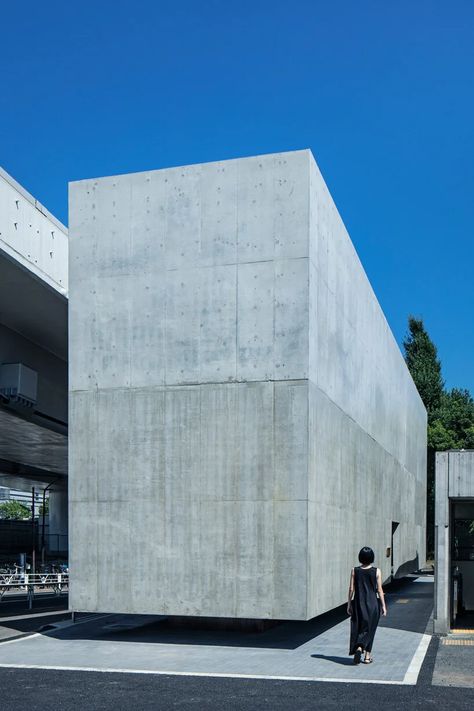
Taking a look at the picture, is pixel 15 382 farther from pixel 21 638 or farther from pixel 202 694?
pixel 202 694

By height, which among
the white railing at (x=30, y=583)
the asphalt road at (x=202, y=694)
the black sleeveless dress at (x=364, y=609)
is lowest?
the white railing at (x=30, y=583)

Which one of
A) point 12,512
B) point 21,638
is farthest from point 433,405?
point 12,512

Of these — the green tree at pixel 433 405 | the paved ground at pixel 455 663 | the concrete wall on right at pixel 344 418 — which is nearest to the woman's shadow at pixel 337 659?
the concrete wall on right at pixel 344 418

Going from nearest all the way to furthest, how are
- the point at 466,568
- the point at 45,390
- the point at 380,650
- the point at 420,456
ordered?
1. the point at 380,650
2. the point at 466,568
3. the point at 45,390
4. the point at 420,456

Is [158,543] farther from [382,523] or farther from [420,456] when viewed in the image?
[420,456]

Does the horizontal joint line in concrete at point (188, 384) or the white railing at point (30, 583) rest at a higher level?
the horizontal joint line in concrete at point (188, 384)

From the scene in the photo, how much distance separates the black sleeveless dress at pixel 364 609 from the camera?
1129cm

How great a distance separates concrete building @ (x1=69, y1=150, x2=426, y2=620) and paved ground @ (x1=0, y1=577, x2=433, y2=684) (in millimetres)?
609

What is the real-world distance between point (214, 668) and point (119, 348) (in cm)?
548

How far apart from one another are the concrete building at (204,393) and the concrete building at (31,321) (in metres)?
2.41

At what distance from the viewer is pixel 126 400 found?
14.3m

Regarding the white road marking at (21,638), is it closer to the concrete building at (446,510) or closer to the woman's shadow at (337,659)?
the woman's shadow at (337,659)

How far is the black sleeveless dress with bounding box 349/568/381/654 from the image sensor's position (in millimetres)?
11289

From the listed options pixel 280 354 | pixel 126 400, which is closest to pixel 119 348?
pixel 126 400
